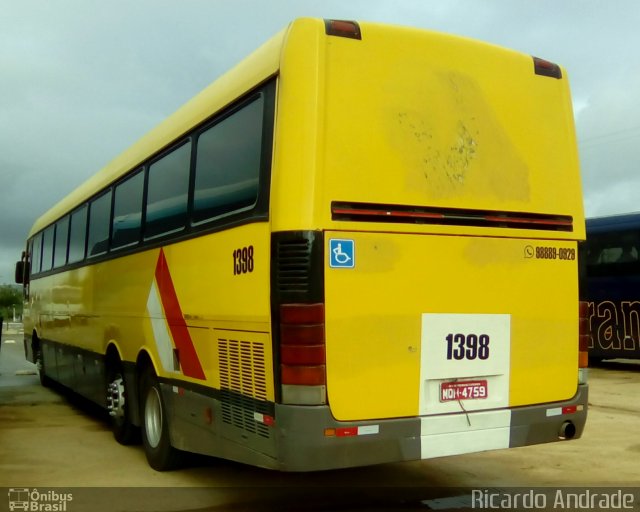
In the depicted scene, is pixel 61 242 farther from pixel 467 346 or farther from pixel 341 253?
pixel 467 346

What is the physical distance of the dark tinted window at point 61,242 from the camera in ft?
41.2

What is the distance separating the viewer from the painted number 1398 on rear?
17.9 ft

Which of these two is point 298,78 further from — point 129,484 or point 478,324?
point 129,484

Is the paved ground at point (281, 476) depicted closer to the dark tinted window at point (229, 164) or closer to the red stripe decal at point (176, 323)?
the red stripe decal at point (176, 323)

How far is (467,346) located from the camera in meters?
5.51

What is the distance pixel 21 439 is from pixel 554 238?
6.61 meters

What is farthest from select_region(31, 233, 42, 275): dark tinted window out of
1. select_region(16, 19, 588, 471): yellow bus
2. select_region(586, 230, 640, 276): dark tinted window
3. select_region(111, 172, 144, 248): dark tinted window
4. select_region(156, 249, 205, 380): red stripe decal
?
select_region(586, 230, 640, 276): dark tinted window

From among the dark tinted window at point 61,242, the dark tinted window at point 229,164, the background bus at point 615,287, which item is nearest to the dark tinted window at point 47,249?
the dark tinted window at point 61,242

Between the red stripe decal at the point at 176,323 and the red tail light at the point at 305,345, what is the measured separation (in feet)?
4.94

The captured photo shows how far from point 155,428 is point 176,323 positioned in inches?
54.4

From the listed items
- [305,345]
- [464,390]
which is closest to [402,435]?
[464,390]

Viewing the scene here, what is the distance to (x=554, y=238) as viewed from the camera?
236 inches

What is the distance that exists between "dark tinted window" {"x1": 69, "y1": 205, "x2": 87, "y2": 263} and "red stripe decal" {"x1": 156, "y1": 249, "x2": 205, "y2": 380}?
4.25 meters

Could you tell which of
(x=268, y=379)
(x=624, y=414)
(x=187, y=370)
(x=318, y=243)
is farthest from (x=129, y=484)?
(x=624, y=414)
